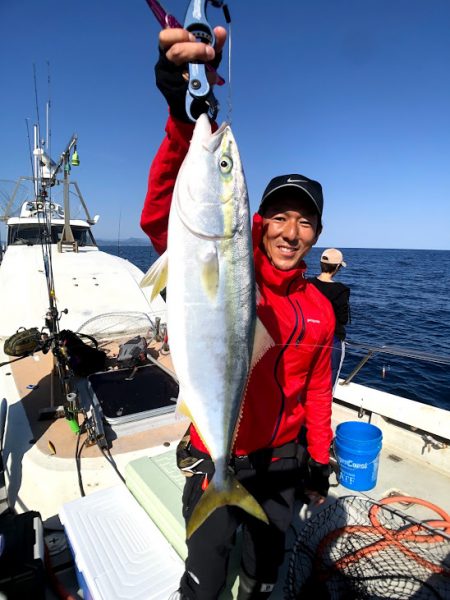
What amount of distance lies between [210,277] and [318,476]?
1931 mm

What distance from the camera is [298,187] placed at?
2176mm

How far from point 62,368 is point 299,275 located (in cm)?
433

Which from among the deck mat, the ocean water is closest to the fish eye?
the deck mat

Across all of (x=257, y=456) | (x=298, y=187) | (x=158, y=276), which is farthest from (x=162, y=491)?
(x=298, y=187)

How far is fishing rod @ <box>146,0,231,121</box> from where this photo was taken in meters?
1.57

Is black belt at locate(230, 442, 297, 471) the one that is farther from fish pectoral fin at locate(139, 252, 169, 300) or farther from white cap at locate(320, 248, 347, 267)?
white cap at locate(320, 248, 347, 267)

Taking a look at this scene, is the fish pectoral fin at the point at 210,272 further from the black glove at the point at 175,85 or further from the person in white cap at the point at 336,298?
the person in white cap at the point at 336,298

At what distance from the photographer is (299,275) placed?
2.41 m

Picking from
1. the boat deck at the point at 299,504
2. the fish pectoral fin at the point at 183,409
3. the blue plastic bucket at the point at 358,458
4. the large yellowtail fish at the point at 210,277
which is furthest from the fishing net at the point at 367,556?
the fish pectoral fin at the point at 183,409

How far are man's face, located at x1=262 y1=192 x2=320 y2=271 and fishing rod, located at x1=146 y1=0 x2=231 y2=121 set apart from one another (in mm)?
812

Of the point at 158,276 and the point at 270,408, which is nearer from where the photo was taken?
the point at 158,276

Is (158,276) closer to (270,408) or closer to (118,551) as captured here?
(270,408)

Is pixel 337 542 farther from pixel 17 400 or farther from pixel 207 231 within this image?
pixel 17 400

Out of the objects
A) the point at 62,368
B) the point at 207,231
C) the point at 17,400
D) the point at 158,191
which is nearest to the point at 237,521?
the point at 207,231
